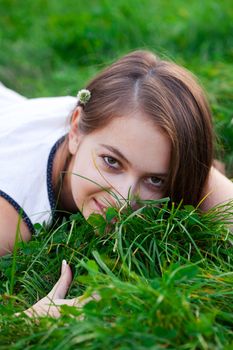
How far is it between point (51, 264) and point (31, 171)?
66 centimetres

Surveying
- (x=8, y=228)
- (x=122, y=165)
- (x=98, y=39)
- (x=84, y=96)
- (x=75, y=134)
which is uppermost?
(x=98, y=39)

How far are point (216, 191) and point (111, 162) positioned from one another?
1.79 ft

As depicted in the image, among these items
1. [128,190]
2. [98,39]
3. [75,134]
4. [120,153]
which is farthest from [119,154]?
[98,39]

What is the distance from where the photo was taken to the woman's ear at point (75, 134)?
2.96m

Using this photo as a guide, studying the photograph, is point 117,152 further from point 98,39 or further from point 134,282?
point 98,39

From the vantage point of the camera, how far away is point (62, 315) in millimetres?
1960

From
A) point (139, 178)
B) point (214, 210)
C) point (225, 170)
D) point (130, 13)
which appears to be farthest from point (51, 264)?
point (130, 13)

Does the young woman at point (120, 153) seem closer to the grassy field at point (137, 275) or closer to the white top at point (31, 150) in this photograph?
the white top at point (31, 150)

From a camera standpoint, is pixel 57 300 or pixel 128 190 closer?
pixel 57 300

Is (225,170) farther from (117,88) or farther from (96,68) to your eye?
(96,68)

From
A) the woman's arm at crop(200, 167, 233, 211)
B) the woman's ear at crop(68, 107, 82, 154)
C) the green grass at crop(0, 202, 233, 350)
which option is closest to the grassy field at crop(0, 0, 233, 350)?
the green grass at crop(0, 202, 233, 350)

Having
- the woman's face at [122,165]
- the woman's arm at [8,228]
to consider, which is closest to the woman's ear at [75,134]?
the woman's face at [122,165]

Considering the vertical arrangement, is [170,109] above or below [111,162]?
above

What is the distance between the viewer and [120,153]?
2645 mm
